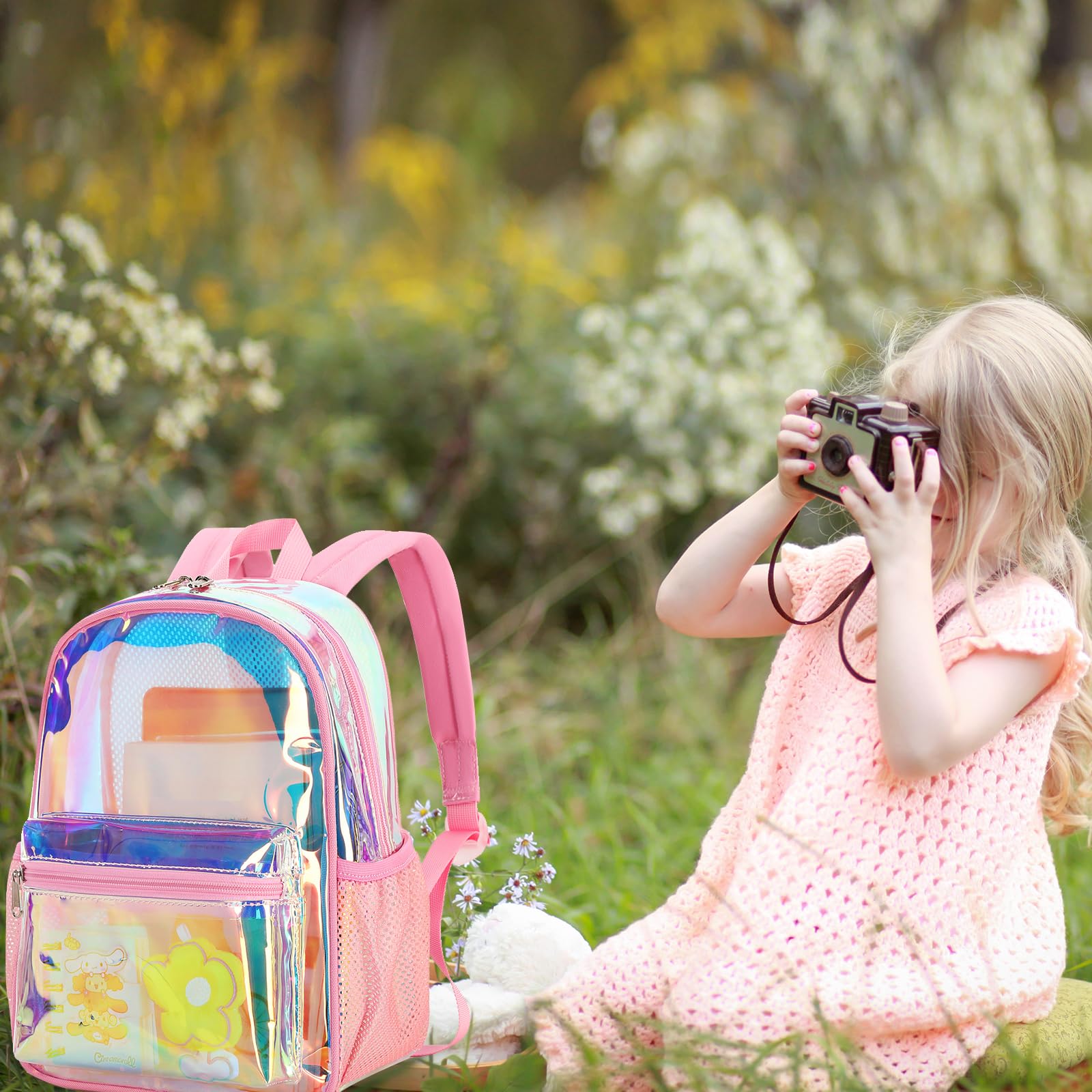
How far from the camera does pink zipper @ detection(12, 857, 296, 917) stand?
1.33 m

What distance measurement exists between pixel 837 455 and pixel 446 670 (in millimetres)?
589

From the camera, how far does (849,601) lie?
60.0 inches

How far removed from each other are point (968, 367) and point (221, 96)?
9.39 feet

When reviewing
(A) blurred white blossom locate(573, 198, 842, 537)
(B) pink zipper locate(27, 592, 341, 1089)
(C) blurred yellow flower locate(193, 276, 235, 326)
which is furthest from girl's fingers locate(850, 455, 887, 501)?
(C) blurred yellow flower locate(193, 276, 235, 326)

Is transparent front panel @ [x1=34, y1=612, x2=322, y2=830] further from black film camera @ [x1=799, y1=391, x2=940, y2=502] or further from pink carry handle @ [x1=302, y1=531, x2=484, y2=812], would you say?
black film camera @ [x1=799, y1=391, x2=940, y2=502]

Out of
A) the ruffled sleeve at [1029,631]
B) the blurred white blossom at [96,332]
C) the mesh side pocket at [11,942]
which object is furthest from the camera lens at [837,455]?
the blurred white blossom at [96,332]

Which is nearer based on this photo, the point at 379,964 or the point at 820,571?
the point at 379,964

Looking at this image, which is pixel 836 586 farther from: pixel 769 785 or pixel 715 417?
pixel 715 417

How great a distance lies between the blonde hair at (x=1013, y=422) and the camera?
147 centimetres

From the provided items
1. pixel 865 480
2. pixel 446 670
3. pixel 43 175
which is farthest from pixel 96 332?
pixel 865 480

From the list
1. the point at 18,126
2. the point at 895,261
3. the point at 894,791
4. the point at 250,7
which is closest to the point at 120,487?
the point at 18,126

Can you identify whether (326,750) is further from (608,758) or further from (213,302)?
(213,302)

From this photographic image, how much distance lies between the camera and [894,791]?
1452mm

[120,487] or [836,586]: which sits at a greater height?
[120,487]
